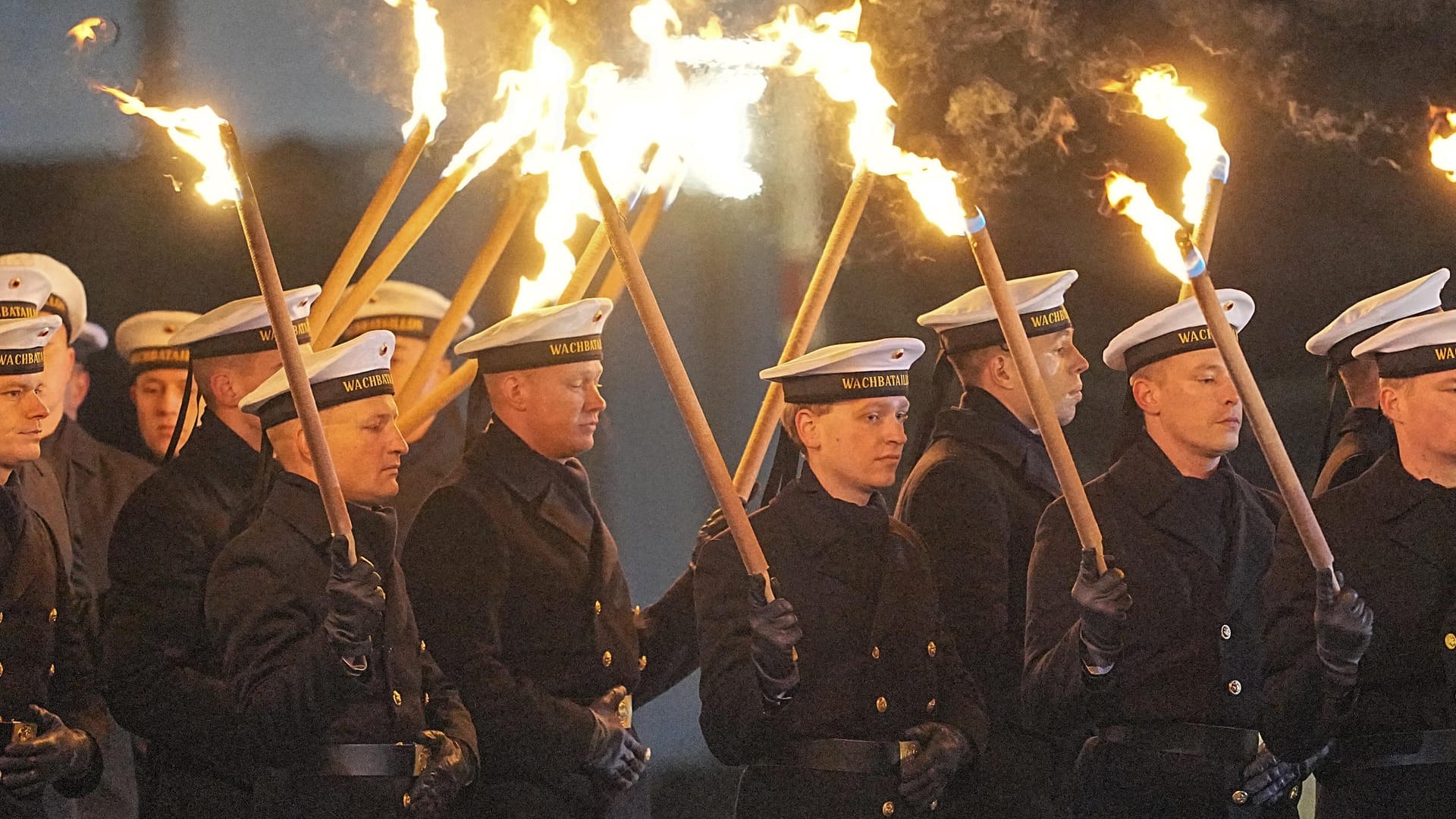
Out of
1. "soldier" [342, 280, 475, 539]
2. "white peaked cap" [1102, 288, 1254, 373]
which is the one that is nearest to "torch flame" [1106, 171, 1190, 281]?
"white peaked cap" [1102, 288, 1254, 373]

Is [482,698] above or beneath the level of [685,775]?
above

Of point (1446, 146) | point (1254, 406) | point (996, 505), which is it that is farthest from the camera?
point (1446, 146)

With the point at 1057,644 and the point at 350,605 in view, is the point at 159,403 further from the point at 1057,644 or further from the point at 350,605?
the point at 1057,644

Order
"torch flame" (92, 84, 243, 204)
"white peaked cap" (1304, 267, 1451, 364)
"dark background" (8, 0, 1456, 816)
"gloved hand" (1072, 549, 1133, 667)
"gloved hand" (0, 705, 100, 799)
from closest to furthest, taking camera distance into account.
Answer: "gloved hand" (0, 705, 100, 799) < "gloved hand" (1072, 549, 1133, 667) < "torch flame" (92, 84, 243, 204) < "white peaked cap" (1304, 267, 1451, 364) < "dark background" (8, 0, 1456, 816)

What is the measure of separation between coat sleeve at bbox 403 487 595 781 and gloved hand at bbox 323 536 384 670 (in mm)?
568

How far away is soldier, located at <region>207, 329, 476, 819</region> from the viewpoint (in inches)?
184

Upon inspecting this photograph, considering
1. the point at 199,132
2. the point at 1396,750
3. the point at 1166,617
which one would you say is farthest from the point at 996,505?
the point at 199,132

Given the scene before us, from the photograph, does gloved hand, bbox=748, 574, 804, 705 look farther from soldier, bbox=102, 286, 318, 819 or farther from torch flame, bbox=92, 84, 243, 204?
torch flame, bbox=92, 84, 243, 204

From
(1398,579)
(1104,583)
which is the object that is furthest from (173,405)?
(1398,579)

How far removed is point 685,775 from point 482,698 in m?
2.56

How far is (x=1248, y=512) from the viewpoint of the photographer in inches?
212

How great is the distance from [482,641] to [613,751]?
1.47 ft

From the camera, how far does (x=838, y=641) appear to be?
5.13m

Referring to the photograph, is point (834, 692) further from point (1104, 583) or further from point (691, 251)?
point (691, 251)
